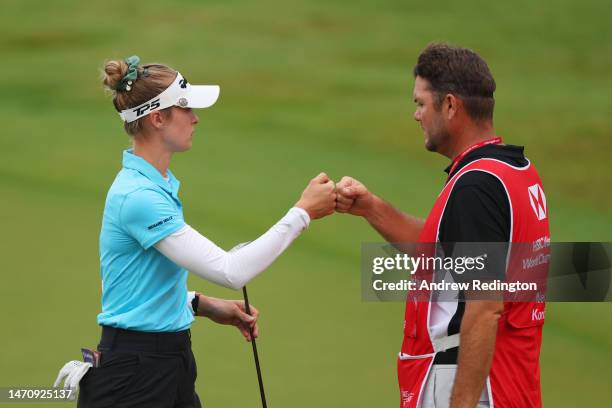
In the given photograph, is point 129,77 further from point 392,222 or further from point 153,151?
point 392,222

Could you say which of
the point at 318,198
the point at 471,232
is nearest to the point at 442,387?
the point at 471,232

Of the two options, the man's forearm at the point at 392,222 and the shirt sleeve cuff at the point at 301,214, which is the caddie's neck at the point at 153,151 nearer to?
the shirt sleeve cuff at the point at 301,214

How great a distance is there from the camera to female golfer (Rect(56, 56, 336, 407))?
3010 millimetres

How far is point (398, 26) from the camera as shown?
1015cm

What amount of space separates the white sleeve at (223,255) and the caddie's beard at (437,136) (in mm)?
491

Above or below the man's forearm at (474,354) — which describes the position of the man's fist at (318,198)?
above

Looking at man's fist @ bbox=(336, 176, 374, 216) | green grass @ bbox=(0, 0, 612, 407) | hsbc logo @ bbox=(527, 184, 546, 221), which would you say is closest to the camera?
hsbc logo @ bbox=(527, 184, 546, 221)

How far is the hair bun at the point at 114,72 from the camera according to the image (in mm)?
3164

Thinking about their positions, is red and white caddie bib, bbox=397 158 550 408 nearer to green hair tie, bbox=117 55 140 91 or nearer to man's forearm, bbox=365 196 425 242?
man's forearm, bbox=365 196 425 242

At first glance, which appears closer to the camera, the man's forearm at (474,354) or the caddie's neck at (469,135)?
the man's forearm at (474,354)

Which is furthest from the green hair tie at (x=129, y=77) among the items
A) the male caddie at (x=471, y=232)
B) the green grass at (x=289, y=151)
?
the green grass at (x=289, y=151)

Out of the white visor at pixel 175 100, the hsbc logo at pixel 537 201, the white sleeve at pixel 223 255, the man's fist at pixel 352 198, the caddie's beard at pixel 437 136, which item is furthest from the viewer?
the man's fist at pixel 352 198

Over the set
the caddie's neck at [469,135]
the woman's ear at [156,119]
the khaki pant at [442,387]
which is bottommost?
the khaki pant at [442,387]

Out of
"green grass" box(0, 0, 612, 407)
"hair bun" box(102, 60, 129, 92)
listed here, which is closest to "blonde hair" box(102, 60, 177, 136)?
"hair bun" box(102, 60, 129, 92)
